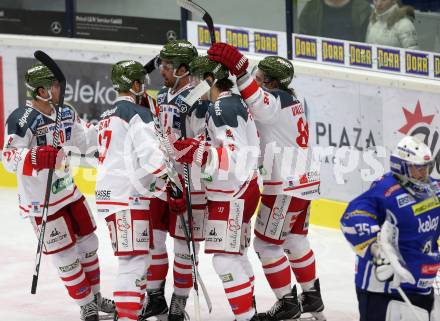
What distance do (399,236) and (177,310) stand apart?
5.87ft

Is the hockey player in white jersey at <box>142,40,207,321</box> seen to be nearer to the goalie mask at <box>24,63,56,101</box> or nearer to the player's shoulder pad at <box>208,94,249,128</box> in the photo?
the player's shoulder pad at <box>208,94,249,128</box>

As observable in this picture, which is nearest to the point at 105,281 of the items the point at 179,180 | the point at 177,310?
the point at 177,310

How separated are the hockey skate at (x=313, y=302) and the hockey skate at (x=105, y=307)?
1045 mm

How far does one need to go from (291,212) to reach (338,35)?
252cm

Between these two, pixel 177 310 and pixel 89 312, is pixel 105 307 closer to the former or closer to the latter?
A: pixel 89 312

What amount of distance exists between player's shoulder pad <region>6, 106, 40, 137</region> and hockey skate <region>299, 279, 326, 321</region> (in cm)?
170

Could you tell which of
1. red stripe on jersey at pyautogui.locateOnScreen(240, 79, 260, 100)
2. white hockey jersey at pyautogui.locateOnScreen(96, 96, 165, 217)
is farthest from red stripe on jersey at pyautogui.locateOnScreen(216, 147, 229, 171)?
red stripe on jersey at pyautogui.locateOnScreen(240, 79, 260, 100)

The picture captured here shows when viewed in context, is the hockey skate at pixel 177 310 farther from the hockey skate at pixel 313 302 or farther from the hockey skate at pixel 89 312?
the hockey skate at pixel 313 302

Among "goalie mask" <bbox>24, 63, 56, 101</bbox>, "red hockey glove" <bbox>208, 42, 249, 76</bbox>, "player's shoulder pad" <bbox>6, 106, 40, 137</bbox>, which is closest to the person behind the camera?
"red hockey glove" <bbox>208, 42, 249, 76</bbox>

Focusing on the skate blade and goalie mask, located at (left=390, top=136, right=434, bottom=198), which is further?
the skate blade

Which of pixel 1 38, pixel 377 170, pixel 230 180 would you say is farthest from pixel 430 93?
pixel 1 38

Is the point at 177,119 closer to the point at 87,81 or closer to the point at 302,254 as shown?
the point at 302,254

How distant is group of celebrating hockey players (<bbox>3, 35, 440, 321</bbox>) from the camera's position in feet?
17.1

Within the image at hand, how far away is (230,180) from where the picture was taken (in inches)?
207
